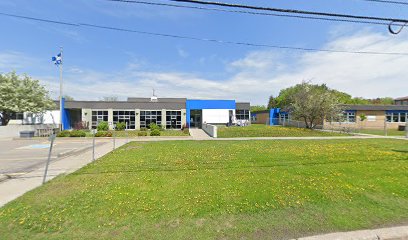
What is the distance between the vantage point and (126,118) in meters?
31.7

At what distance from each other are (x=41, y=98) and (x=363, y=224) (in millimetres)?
33910

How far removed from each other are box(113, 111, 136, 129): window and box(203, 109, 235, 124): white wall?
38.0 ft

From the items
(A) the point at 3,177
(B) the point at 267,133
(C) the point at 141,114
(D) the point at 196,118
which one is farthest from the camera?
(D) the point at 196,118

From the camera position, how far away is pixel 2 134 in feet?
73.7

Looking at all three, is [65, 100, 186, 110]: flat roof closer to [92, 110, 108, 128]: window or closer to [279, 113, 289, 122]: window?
[92, 110, 108, 128]: window

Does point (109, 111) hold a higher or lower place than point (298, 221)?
higher

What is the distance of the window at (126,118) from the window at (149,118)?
1.34 meters

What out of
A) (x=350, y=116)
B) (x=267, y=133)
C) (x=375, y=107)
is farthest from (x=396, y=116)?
(x=267, y=133)

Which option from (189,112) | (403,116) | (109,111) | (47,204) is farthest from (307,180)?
(403,116)

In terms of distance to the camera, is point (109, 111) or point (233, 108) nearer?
point (109, 111)

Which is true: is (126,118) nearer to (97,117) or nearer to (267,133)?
(97,117)

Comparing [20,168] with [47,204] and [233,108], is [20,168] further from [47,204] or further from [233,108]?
[233,108]

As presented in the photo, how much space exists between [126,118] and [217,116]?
14.5 meters

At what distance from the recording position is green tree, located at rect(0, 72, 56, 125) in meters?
24.5
